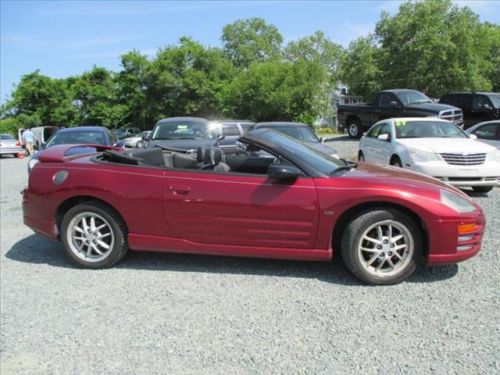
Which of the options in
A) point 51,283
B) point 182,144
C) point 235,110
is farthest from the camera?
point 235,110

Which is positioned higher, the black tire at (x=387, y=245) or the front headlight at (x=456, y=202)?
the front headlight at (x=456, y=202)

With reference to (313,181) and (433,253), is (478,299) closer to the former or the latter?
(433,253)

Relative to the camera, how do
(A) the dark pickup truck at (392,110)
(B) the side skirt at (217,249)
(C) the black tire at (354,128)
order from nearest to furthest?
(B) the side skirt at (217,249), (A) the dark pickup truck at (392,110), (C) the black tire at (354,128)

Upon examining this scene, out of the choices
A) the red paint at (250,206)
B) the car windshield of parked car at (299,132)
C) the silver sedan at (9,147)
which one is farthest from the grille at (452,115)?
the silver sedan at (9,147)

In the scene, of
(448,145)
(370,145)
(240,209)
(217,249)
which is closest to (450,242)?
(240,209)

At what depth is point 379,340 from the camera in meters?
3.05

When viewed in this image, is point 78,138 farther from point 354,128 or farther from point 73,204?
point 354,128

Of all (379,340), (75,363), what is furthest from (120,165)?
(379,340)

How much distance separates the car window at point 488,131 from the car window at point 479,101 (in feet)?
22.4

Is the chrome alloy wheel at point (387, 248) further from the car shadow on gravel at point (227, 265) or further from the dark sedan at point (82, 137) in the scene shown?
the dark sedan at point (82, 137)

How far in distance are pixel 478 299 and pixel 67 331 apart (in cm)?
310

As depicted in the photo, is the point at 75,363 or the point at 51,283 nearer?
the point at 75,363

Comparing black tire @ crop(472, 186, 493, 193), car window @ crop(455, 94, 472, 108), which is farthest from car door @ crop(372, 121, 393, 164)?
car window @ crop(455, 94, 472, 108)

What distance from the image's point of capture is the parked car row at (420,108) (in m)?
15.5
